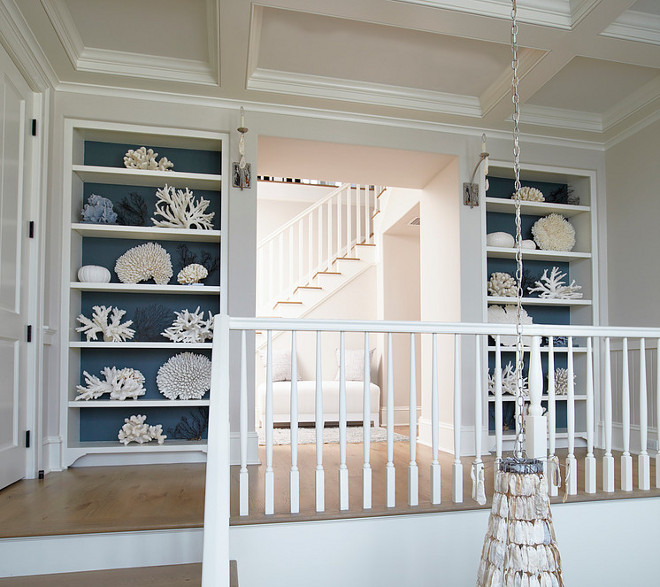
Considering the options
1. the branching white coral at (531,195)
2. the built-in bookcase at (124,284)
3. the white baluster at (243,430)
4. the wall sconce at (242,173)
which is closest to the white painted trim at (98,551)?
the white baluster at (243,430)

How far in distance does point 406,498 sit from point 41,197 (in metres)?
2.78

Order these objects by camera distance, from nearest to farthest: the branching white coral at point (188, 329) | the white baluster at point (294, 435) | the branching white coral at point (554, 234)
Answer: the white baluster at point (294, 435), the branching white coral at point (188, 329), the branching white coral at point (554, 234)

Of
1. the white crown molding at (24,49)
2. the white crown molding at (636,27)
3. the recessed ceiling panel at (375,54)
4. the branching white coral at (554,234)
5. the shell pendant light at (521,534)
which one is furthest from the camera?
the branching white coral at (554,234)

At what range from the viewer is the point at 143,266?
3.84m

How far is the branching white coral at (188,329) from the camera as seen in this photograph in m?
3.82

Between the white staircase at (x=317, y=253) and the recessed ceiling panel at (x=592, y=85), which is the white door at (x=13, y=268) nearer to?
the recessed ceiling panel at (x=592, y=85)

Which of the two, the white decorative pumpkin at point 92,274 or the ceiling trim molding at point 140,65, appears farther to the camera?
the white decorative pumpkin at point 92,274

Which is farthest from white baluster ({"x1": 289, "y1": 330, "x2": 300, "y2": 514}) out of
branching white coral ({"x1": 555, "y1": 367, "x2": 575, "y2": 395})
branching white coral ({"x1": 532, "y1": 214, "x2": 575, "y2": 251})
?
branching white coral ({"x1": 532, "y1": 214, "x2": 575, "y2": 251})

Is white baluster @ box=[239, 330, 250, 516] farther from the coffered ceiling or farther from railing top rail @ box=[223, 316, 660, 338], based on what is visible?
the coffered ceiling

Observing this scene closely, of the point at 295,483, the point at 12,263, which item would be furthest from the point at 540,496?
the point at 12,263

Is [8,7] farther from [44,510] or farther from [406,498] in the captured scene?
[406,498]

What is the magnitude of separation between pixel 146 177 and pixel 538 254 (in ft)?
10.0

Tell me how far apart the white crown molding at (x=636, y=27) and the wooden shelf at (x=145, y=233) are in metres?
2.70

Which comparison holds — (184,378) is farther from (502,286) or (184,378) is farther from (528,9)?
(528,9)
